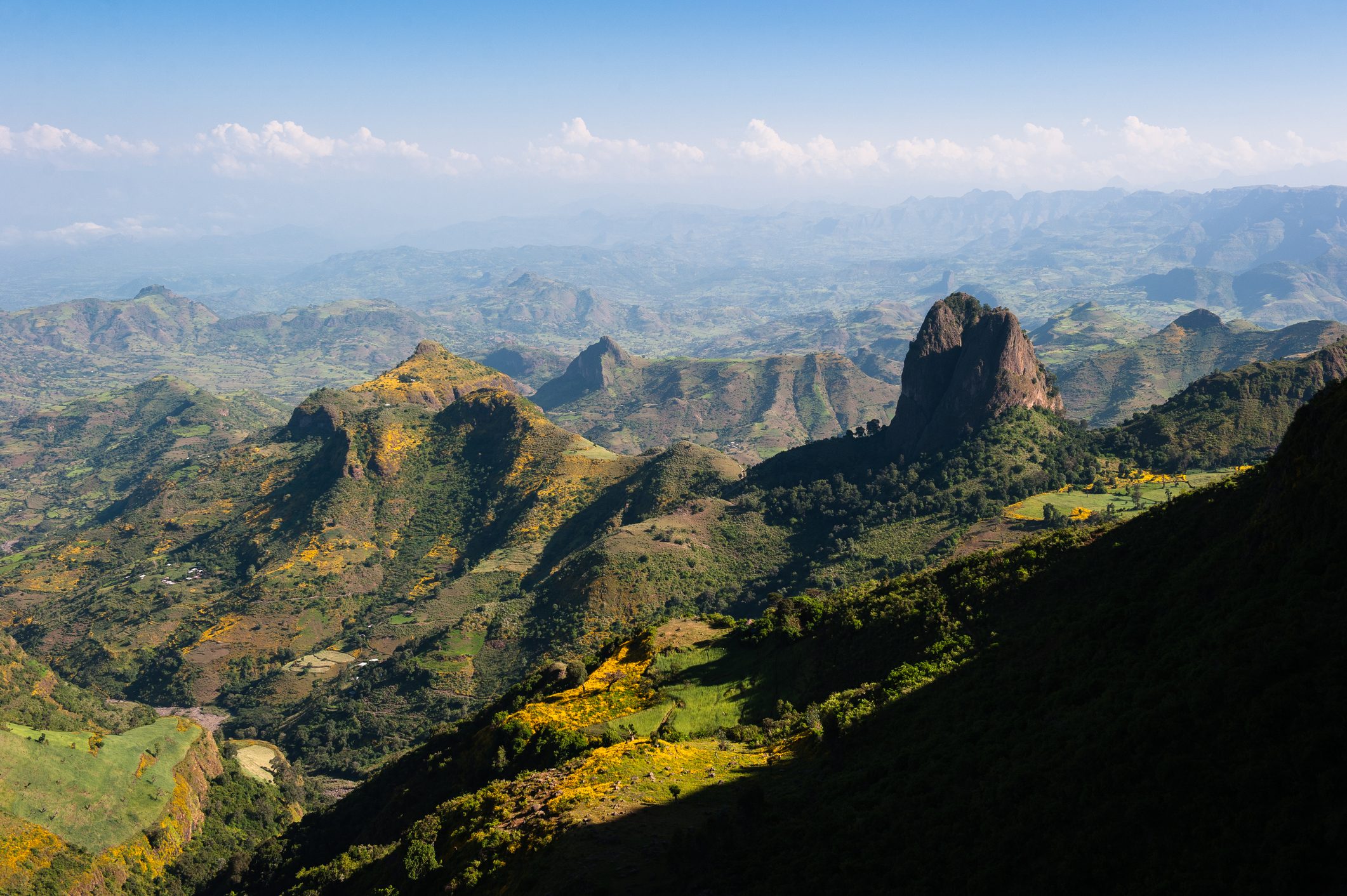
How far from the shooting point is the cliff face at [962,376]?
141 metres

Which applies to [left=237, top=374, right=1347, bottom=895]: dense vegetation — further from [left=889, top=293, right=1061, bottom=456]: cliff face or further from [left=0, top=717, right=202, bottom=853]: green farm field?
[left=889, top=293, right=1061, bottom=456]: cliff face

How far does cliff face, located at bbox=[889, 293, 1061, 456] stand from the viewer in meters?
141

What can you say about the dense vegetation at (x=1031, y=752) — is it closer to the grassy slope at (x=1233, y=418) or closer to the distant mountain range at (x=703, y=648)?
the distant mountain range at (x=703, y=648)

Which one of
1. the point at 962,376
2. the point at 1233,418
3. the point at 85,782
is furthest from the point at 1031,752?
the point at 1233,418

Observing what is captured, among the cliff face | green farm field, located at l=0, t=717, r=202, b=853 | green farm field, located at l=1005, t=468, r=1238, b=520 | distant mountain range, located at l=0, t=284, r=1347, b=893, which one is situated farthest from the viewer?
the cliff face

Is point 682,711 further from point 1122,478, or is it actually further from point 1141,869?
point 1122,478

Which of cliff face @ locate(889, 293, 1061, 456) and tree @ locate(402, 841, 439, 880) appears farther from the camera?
cliff face @ locate(889, 293, 1061, 456)

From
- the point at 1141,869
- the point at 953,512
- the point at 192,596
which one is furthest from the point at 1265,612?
the point at 192,596

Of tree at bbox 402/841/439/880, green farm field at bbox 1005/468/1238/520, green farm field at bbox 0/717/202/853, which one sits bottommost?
green farm field at bbox 0/717/202/853

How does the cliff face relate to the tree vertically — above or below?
above

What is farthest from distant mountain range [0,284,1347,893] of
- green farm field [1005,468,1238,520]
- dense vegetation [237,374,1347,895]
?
green farm field [1005,468,1238,520]

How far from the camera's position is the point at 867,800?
113ft

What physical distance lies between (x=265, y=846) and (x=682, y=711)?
53.5m

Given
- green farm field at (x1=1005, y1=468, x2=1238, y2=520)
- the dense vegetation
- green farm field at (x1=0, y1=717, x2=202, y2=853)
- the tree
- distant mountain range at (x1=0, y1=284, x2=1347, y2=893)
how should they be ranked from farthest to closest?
green farm field at (x1=1005, y1=468, x2=1238, y2=520) < green farm field at (x1=0, y1=717, x2=202, y2=853) < the tree < distant mountain range at (x1=0, y1=284, x2=1347, y2=893) < the dense vegetation
